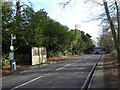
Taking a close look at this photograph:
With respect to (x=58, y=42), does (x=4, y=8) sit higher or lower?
higher

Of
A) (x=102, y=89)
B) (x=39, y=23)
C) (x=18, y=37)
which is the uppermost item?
(x=39, y=23)

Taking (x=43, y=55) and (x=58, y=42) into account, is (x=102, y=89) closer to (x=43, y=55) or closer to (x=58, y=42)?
(x=43, y=55)

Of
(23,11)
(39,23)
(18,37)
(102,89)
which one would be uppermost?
(23,11)

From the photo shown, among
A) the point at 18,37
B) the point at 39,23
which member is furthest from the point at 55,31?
the point at 18,37

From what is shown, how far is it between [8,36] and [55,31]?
17.7 m

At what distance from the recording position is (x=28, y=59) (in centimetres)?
2619

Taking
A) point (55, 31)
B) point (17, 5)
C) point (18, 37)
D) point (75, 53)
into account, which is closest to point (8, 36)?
point (18, 37)

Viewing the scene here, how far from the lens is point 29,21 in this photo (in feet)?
88.1

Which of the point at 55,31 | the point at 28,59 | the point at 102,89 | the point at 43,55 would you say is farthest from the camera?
the point at 55,31

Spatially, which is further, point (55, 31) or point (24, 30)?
point (55, 31)

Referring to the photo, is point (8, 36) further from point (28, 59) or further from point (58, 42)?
point (58, 42)

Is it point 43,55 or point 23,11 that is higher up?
point 23,11

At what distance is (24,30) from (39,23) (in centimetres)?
255

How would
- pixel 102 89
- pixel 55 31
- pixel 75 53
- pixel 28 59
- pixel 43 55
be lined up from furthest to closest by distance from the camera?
1. pixel 75 53
2. pixel 55 31
3. pixel 43 55
4. pixel 28 59
5. pixel 102 89
